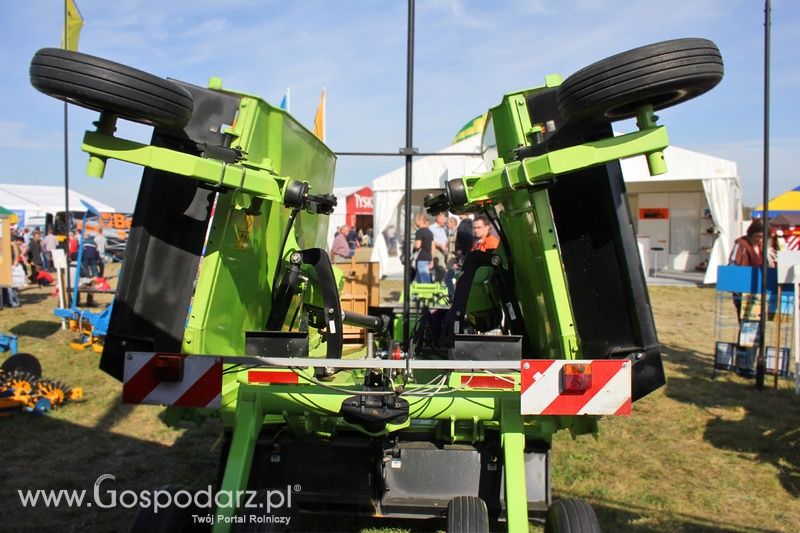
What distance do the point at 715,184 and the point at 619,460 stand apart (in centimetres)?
1476

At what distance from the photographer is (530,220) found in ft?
11.0

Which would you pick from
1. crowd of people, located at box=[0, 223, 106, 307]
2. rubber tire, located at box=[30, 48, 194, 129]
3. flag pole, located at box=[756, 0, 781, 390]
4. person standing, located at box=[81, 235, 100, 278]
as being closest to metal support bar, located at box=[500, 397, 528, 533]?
rubber tire, located at box=[30, 48, 194, 129]

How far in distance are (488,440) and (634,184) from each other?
1819cm

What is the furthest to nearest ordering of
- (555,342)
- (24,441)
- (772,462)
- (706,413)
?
(706,413) → (24,441) → (772,462) → (555,342)

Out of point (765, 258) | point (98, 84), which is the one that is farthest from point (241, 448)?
point (765, 258)

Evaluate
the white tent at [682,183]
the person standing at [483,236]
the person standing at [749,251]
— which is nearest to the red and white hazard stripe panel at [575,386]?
the person standing at [483,236]

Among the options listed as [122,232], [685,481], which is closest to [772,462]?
[685,481]

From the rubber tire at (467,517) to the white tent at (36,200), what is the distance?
25858mm

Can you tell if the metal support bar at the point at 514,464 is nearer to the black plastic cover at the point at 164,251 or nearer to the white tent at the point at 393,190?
the black plastic cover at the point at 164,251

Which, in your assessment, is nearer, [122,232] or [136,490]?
[136,490]

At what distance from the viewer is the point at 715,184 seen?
17812 millimetres

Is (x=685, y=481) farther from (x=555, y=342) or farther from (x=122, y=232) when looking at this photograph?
(x=122, y=232)

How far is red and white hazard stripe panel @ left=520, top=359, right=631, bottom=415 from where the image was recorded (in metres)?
2.86

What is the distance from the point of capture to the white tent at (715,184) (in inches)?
694
